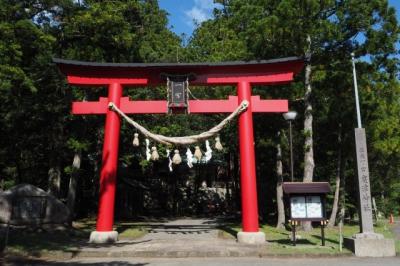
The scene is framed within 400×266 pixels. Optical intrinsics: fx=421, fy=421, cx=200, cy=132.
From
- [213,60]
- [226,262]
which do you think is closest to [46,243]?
[226,262]

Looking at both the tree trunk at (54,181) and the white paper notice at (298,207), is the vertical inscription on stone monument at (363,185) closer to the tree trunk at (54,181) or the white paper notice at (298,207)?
the white paper notice at (298,207)

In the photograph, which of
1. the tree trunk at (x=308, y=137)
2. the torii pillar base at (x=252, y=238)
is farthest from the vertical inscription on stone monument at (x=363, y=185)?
the tree trunk at (x=308, y=137)

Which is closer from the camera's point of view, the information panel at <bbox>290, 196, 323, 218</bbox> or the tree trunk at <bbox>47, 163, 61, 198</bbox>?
the information panel at <bbox>290, 196, 323, 218</bbox>

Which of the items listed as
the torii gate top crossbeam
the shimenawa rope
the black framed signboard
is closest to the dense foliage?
the torii gate top crossbeam

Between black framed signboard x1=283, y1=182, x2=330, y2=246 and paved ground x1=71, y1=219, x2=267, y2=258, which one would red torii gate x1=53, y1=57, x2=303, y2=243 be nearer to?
paved ground x1=71, y1=219, x2=267, y2=258

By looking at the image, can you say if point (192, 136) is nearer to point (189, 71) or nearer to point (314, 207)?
point (189, 71)

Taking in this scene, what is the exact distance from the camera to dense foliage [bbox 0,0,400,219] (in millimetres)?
16469

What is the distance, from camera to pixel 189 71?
1538 cm

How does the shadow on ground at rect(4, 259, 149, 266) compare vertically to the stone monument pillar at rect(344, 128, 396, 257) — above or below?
below

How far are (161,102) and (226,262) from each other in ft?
21.6

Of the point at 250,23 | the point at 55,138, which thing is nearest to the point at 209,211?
the point at 55,138

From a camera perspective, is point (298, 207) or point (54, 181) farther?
point (54, 181)

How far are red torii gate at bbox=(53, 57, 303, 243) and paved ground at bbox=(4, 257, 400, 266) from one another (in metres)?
3.25

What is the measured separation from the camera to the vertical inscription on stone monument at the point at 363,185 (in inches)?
466
